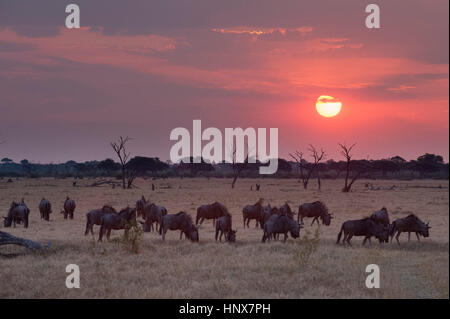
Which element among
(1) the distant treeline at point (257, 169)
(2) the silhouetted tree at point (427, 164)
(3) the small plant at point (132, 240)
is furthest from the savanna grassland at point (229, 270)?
(2) the silhouetted tree at point (427, 164)

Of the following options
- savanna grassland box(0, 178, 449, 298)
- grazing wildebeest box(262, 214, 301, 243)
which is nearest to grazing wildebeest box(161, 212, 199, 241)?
savanna grassland box(0, 178, 449, 298)

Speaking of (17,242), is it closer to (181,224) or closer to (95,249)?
(95,249)

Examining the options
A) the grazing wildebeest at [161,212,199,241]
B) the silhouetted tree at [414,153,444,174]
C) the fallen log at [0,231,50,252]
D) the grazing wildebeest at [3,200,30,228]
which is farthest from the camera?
the silhouetted tree at [414,153,444,174]

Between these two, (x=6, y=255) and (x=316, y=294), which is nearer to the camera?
(x=316, y=294)

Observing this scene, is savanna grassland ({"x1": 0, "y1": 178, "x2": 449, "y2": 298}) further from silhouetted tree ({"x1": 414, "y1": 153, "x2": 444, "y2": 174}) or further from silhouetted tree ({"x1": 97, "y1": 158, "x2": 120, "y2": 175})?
silhouetted tree ({"x1": 97, "y1": 158, "x2": 120, "y2": 175})

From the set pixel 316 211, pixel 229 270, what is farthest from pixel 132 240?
pixel 316 211

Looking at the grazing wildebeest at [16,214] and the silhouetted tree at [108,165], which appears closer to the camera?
the grazing wildebeest at [16,214]

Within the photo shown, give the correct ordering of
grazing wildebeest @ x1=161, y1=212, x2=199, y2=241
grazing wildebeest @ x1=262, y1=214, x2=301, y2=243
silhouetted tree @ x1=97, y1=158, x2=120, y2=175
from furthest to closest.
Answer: silhouetted tree @ x1=97, y1=158, x2=120, y2=175 < grazing wildebeest @ x1=161, y1=212, x2=199, y2=241 < grazing wildebeest @ x1=262, y1=214, x2=301, y2=243

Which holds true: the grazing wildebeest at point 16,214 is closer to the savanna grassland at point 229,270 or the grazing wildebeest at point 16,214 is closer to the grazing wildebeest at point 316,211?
the savanna grassland at point 229,270

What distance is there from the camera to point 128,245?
16.8m

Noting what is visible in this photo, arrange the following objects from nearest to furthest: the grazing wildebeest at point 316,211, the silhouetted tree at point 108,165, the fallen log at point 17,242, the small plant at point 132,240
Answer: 1. the fallen log at point 17,242
2. the small plant at point 132,240
3. the grazing wildebeest at point 316,211
4. the silhouetted tree at point 108,165
